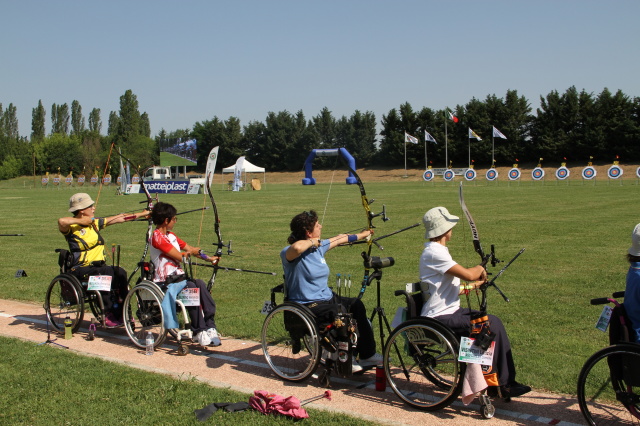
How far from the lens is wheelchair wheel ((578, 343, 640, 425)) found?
3.93 meters

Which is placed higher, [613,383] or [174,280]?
[174,280]

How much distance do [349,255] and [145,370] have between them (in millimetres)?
7953

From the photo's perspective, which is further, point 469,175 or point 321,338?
point 469,175

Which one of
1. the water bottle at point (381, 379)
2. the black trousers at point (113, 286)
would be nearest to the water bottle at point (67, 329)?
the black trousers at point (113, 286)

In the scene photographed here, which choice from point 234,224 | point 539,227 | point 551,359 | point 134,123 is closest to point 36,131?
point 134,123

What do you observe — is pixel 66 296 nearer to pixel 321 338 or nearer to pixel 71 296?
pixel 71 296

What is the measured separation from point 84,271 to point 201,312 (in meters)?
1.73

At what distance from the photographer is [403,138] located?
80.4 metres

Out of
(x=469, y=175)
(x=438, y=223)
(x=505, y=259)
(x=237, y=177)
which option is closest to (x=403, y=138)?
(x=469, y=175)

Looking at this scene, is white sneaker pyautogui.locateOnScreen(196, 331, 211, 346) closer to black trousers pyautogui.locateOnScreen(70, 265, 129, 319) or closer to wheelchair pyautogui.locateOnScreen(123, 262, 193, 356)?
wheelchair pyautogui.locateOnScreen(123, 262, 193, 356)

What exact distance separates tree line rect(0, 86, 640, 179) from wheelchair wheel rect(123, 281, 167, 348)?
63015mm

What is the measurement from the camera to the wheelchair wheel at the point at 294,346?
512 centimetres

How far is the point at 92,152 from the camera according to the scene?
8544 cm

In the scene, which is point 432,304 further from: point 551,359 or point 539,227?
point 539,227
